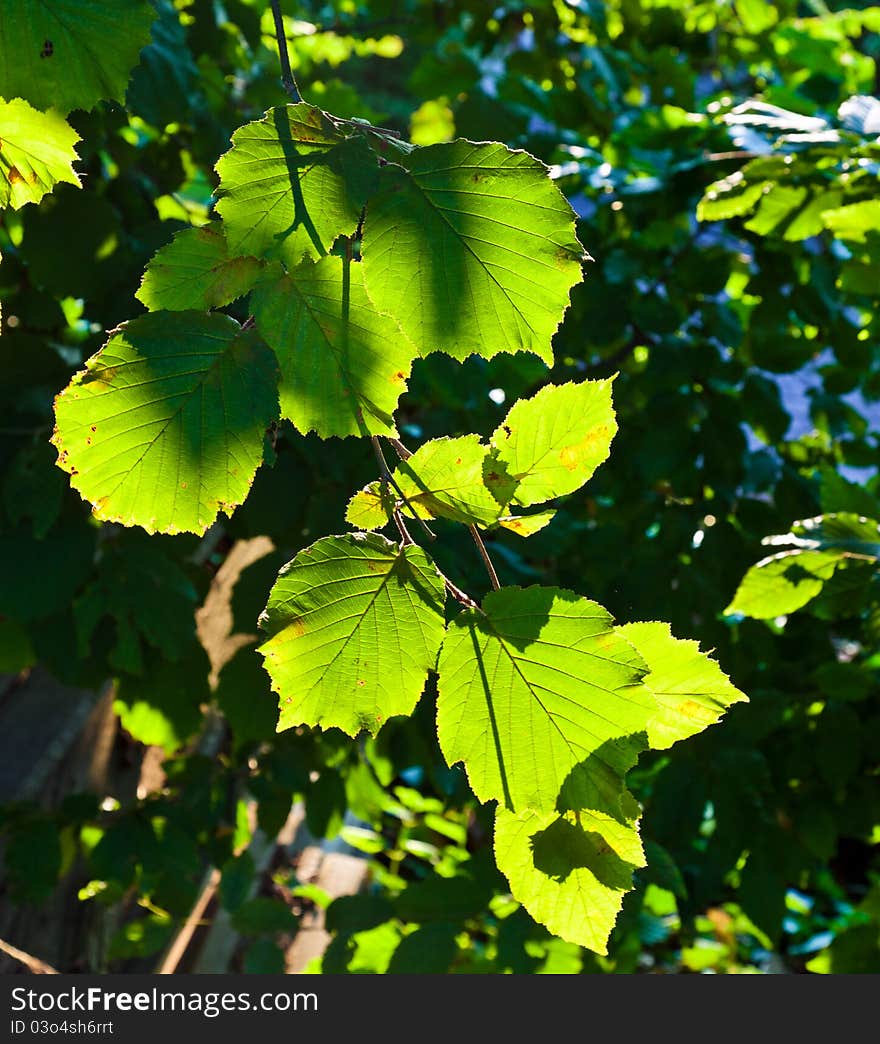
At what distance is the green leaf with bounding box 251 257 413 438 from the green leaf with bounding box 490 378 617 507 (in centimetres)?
7

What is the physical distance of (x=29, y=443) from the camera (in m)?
1.20

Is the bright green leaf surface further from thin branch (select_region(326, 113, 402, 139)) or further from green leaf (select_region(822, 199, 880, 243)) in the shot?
thin branch (select_region(326, 113, 402, 139))

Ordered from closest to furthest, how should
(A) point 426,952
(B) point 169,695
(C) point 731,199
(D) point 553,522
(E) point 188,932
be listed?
(C) point 731,199, (B) point 169,695, (A) point 426,952, (D) point 553,522, (E) point 188,932

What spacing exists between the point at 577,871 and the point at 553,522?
1.09 metres

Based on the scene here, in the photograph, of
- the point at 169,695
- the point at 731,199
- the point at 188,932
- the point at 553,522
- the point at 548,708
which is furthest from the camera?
the point at 188,932

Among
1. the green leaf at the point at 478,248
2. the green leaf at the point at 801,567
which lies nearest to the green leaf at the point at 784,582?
the green leaf at the point at 801,567

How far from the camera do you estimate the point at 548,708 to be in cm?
47

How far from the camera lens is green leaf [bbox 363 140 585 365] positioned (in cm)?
50

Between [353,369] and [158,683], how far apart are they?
3.08 feet

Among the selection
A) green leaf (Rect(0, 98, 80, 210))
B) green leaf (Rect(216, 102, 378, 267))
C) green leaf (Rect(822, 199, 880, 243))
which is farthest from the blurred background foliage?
green leaf (Rect(216, 102, 378, 267))

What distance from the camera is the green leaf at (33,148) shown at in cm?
55

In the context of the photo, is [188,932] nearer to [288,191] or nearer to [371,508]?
[371,508]

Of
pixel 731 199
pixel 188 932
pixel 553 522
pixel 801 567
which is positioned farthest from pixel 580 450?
pixel 188 932

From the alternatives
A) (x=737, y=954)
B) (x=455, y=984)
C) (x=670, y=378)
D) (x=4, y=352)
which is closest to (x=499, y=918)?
(x=455, y=984)
